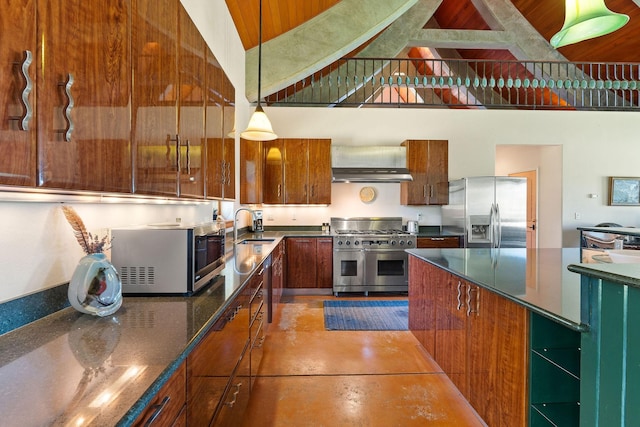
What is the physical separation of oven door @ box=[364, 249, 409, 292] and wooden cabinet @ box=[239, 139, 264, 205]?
1871 mm

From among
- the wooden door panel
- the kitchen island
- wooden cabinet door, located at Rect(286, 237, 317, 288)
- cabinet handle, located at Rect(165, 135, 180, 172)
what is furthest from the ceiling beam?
cabinet handle, located at Rect(165, 135, 180, 172)

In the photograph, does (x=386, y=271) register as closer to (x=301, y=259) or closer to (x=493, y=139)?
(x=301, y=259)

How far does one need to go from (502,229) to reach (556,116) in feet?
8.43

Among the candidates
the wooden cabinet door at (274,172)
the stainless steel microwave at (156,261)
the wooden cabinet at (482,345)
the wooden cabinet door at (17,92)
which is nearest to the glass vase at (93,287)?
the stainless steel microwave at (156,261)

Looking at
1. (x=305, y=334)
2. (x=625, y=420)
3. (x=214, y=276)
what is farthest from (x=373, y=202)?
(x=625, y=420)

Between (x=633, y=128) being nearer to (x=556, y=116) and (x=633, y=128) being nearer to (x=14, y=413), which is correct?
(x=556, y=116)

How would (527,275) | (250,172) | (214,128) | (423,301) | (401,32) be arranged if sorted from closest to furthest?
(527,275) < (214,128) < (423,301) < (250,172) < (401,32)

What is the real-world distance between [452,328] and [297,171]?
346cm

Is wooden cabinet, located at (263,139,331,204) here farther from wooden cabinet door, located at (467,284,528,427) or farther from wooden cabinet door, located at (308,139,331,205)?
wooden cabinet door, located at (467,284,528,427)

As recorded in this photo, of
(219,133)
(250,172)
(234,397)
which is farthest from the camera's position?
(250,172)

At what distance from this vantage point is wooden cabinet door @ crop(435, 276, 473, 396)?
2193 mm

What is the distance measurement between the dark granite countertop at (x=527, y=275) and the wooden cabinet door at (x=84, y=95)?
1.74 meters

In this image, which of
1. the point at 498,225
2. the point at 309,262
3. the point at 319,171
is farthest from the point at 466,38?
the point at 309,262

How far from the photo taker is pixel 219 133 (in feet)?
8.64
